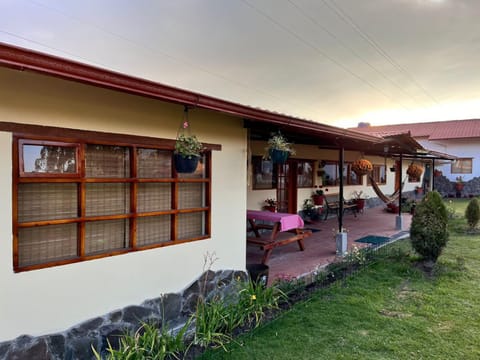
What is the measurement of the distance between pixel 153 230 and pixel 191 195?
70 centimetres

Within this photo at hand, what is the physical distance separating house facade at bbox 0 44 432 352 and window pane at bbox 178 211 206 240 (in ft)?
0.04

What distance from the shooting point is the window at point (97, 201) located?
9.38 feet

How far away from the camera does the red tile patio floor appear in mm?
6004

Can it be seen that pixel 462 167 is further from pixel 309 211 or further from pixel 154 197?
pixel 154 197

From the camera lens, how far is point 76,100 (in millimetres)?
3051

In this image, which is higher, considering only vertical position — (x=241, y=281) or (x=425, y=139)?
(x=425, y=139)

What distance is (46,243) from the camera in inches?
118

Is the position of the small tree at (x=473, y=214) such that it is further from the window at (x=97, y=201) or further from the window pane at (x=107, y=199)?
the window pane at (x=107, y=199)

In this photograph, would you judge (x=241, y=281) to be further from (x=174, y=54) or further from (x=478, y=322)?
(x=174, y=54)

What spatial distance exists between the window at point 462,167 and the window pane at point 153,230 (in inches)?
1030

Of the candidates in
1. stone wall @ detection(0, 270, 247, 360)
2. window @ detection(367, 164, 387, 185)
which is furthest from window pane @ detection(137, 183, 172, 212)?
window @ detection(367, 164, 387, 185)

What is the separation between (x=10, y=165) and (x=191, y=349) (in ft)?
7.92

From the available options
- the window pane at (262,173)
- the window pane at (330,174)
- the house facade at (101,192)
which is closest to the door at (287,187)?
the window pane at (262,173)

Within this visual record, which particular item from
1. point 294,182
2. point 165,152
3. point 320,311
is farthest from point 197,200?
point 294,182
